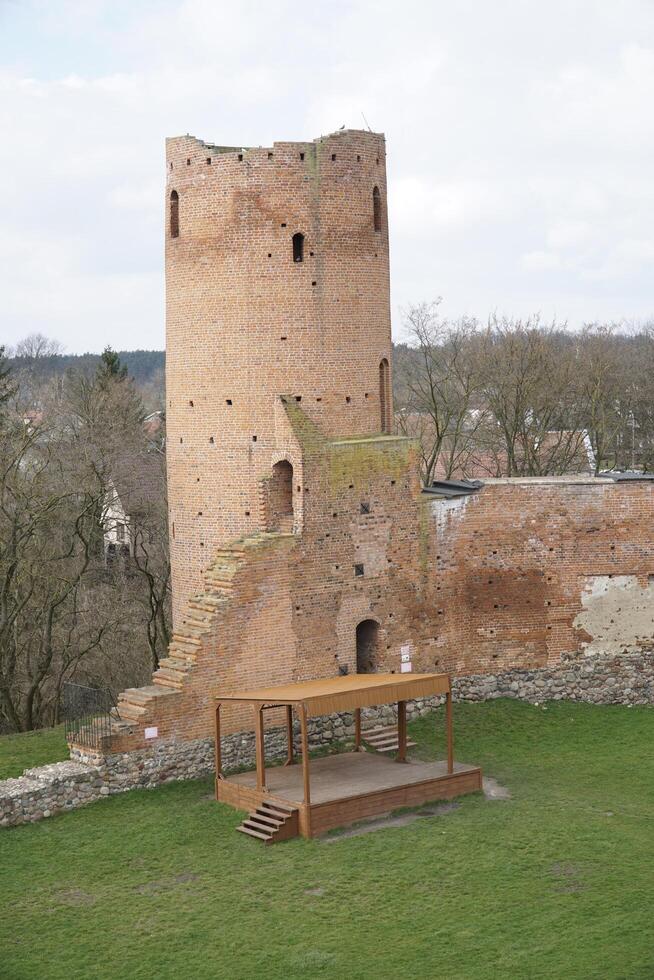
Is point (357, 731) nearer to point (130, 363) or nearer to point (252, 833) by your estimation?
point (252, 833)

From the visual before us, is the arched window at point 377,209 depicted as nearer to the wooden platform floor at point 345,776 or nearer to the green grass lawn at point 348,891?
the wooden platform floor at point 345,776

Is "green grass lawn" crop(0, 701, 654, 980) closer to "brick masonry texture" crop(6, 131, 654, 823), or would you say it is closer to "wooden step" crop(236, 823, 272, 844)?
"wooden step" crop(236, 823, 272, 844)

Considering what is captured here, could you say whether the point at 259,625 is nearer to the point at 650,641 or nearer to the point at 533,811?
the point at 533,811

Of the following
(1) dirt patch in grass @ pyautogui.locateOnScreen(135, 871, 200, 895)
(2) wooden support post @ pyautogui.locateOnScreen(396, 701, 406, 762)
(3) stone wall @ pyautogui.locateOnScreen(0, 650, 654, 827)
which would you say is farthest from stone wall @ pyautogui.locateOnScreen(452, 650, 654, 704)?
(1) dirt patch in grass @ pyautogui.locateOnScreen(135, 871, 200, 895)

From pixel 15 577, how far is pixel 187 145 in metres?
10.9

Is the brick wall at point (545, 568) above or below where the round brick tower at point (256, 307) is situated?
below

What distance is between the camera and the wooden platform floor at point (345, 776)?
18.5m

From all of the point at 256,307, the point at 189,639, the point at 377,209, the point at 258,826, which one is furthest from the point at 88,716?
the point at 377,209

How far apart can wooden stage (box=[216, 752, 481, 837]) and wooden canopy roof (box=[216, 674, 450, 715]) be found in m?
1.18

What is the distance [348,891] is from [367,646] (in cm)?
666

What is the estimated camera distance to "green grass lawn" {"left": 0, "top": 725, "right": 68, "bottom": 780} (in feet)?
66.5

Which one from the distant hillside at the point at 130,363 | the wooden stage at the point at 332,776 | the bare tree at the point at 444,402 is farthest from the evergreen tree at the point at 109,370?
the distant hillside at the point at 130,363

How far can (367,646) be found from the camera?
73.2 feet

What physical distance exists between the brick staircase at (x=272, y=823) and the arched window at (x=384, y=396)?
7.38m
